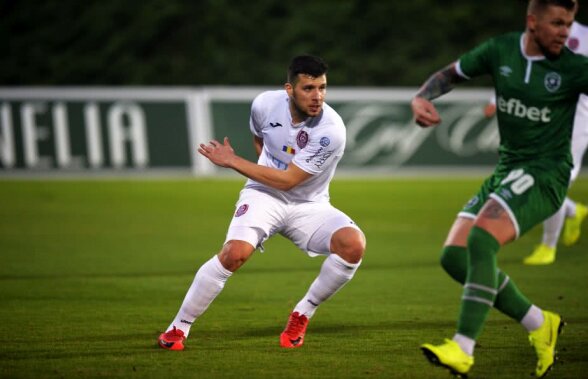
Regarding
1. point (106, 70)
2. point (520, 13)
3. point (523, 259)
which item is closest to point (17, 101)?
point (106, 70)

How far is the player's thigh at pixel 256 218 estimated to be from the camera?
6930 mm

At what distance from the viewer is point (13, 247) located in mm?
12359

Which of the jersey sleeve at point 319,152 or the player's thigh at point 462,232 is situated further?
the jersey sleeve at point 319,152

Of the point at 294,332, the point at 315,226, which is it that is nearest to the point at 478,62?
the point at 315,226

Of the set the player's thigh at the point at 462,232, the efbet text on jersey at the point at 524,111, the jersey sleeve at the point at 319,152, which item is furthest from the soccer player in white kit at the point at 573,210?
the efbet text on jersey at the point at 524,111

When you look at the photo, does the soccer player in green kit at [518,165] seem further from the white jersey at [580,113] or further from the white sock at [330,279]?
the white jersey at [580,113]

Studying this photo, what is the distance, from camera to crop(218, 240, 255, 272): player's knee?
6785 mm

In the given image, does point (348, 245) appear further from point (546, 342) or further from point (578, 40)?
point (578, 40)

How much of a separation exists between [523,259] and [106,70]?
734 inches

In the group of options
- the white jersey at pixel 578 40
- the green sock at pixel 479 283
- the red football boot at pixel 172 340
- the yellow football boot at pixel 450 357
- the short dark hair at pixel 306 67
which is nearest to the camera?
the yellow football boot at pixel 450 357

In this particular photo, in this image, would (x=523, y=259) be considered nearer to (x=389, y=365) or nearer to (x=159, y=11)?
(x=389, y=365)

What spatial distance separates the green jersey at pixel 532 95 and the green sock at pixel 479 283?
557mm

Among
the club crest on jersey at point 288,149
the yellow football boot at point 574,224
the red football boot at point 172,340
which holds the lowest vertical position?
the yellow football boot at point 574,224

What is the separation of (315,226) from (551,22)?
2.17 metres
